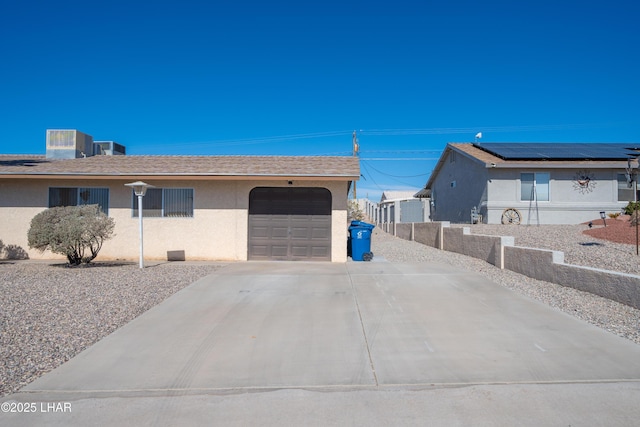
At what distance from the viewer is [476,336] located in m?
6.36

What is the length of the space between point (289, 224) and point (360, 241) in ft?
7.04

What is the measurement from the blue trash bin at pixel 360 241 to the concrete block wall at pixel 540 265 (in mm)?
3335

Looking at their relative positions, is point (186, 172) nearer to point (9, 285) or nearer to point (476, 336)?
point (9, 285)

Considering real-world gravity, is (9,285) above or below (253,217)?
below

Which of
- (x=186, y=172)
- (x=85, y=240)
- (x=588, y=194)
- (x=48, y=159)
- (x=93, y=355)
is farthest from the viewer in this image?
(x=588, y=194)

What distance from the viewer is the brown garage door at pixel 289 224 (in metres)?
14.3

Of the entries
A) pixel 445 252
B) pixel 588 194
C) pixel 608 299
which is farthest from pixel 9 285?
pixel 588 194

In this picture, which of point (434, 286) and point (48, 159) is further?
point (48, 159)

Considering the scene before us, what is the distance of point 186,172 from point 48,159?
20.9 ft

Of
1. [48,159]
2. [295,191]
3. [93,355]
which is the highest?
[48,159]

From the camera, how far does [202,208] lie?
14.4 meters

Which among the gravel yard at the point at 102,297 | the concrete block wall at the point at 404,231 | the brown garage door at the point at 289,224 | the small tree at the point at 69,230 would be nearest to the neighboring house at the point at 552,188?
the concrete block wall at the point at 404,231

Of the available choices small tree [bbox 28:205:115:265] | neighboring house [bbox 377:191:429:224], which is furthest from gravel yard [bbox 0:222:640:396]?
neighboring house [bbox 377:191:429:224]

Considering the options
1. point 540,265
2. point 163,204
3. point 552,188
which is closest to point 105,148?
point 163,204
